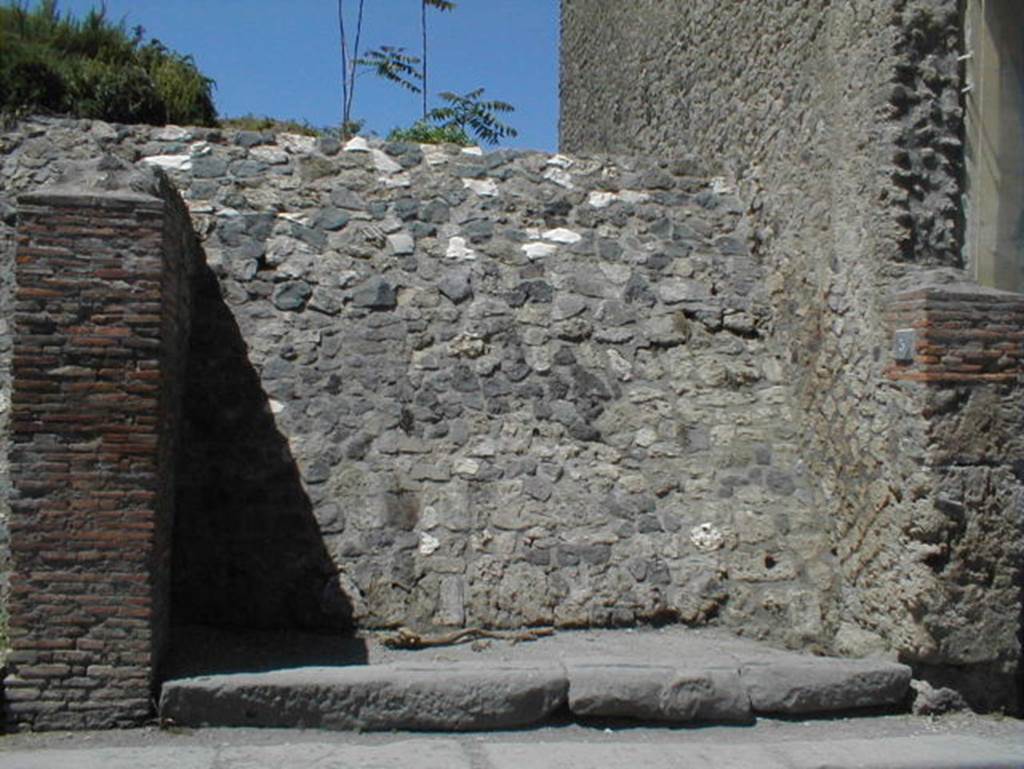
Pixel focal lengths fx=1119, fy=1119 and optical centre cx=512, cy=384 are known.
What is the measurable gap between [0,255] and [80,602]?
2549 millimetres

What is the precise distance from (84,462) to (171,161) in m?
2.86

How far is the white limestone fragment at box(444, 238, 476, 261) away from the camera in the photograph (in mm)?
7145

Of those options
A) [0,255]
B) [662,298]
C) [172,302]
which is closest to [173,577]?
[172,302]

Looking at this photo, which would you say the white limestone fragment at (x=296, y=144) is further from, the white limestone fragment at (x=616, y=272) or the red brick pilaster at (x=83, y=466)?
the red brick pilaster at (x=83, y=466)

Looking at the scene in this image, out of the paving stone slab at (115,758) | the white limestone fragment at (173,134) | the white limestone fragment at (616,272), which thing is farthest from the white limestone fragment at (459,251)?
the paving stone slab at (115,758)

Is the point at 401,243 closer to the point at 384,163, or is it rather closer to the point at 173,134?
the point at 384,163

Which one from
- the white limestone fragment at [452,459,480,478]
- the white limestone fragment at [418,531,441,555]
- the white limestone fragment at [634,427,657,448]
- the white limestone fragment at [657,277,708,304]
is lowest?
the white limestone fragment at [418,531,441,555]

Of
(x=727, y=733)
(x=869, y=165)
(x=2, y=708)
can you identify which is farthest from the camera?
(x=869, y=165)

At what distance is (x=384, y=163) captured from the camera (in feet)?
24.5

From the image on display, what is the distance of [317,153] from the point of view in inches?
292

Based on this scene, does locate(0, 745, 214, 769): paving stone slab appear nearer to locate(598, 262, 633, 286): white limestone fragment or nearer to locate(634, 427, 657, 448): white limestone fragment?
locate(634, 427, 657, 448): white limestone fragment

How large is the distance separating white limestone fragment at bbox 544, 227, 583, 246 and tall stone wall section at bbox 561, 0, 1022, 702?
1195mm

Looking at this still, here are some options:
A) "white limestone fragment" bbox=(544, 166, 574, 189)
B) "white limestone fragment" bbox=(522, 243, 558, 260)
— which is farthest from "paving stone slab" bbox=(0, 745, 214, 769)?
"white limestone fragment" bbox=(544, 166, 574, 189)

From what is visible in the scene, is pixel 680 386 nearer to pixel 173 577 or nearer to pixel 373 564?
pixel 373 564
